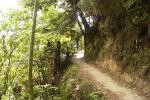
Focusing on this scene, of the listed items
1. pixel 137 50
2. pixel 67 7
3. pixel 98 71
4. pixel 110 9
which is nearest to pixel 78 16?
pixel 67 7

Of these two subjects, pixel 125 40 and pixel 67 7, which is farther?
pixel 67 7

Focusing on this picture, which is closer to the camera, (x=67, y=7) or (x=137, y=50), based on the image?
(x=137, y=50)

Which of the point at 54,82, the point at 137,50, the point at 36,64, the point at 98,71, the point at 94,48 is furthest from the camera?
the point at 94,48

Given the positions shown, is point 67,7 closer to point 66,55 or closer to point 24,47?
point 66,55

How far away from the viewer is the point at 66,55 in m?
33.4

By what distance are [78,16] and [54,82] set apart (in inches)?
300

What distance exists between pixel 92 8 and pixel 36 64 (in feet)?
27.2

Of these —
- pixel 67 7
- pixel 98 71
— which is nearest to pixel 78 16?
pixel 67 7

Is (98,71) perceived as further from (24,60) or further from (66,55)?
(66,55)

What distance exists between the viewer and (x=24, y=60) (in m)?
18.1

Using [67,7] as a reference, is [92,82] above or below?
below

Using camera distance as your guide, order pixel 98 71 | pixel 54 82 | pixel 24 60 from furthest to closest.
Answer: pixel 54 82 < pixel 98 71 < pixel 24 60

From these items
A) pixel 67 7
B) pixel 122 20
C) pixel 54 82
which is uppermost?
pixel 67 7

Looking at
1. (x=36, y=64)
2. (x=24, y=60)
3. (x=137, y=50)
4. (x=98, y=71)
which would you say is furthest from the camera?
(x=36, y=64)
